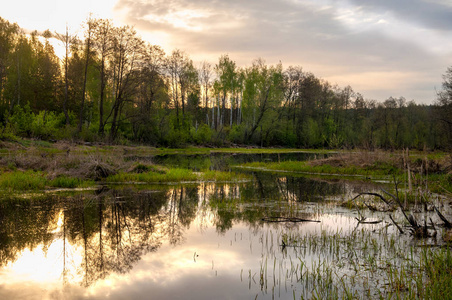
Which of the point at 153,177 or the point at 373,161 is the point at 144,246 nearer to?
the point at 153,177

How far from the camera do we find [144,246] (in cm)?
867

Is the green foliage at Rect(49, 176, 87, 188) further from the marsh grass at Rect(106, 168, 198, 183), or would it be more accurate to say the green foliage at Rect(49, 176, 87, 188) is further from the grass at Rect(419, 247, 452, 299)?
the grass at Rect(419, 247, 452, 299)

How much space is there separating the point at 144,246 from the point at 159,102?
53.6 meters

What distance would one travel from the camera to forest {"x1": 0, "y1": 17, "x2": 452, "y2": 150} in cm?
4575

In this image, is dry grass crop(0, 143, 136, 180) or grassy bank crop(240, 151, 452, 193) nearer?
dry grass crop(0, 143, 136, 180)

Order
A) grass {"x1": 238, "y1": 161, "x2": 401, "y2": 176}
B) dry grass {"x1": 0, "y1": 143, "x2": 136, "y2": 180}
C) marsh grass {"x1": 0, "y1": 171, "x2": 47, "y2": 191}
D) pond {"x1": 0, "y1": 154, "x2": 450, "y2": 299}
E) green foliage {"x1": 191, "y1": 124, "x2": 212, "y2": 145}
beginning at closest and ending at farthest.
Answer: pond {"x1": 0, "y1": 154, "x2": 450, "y2": 299} → marsh grass {"x1": 0, "y1": 171, "x2": 47, "y2": 191} → dry grass {"x1": 0, "y1": 143, "x2": 136, "y2": 180} → grass {"x1": 238, "y1": 161, "x2": 401, "y2": 176} → green foliage {"x1": 191, "y1": 124, "x2": 212, "y2": 145}

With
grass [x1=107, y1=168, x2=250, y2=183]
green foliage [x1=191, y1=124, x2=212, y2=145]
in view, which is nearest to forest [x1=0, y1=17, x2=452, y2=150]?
green foliage [x1=191, y1=124, x2=212, y2=145]

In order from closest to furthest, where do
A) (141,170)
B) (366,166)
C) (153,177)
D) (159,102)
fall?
(153,177)
(141,170)
(366,166)
(159,102)

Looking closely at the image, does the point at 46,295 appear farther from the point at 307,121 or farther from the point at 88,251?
the point at 307,121

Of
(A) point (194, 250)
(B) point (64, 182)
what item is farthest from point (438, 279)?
(B) point (64, 182)

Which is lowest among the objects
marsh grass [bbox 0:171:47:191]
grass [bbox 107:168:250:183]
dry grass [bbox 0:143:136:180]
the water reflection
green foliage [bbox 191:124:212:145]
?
the water reflection

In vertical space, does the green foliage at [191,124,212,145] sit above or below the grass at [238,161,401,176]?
above

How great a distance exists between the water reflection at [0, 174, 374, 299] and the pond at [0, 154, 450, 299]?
2 cm

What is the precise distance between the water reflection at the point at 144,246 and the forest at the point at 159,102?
60.9 ft
